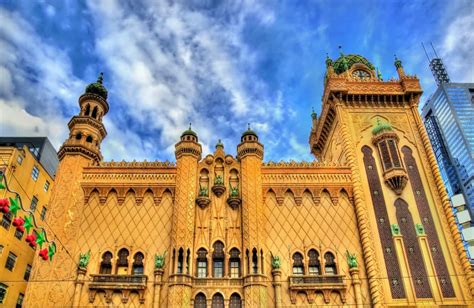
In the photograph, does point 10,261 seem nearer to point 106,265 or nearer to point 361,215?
point 106,265

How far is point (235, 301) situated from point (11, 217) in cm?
2257

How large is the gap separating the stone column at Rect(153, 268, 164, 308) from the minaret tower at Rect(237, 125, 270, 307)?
5.22 metres

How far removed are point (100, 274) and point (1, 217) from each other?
13669mm

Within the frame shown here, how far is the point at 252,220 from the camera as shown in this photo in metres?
25.4

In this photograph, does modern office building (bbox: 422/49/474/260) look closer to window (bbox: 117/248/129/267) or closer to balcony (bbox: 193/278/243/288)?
balcony (bbox: 193/278/243/288)

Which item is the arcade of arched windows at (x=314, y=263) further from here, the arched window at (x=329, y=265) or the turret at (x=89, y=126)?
the turret at (x=89, y=126)

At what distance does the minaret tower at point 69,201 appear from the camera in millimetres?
23047

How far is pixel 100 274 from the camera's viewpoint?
23.7 m

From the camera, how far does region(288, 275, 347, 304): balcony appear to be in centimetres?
2338

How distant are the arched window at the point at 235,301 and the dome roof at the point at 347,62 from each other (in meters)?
23.8

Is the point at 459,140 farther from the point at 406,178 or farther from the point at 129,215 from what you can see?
the point at 129,215

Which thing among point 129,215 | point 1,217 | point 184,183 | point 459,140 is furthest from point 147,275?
point 459,140

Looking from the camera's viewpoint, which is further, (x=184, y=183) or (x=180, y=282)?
(x=184, y=183)

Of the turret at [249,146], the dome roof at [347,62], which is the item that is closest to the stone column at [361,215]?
the dome roof at [347,62]
